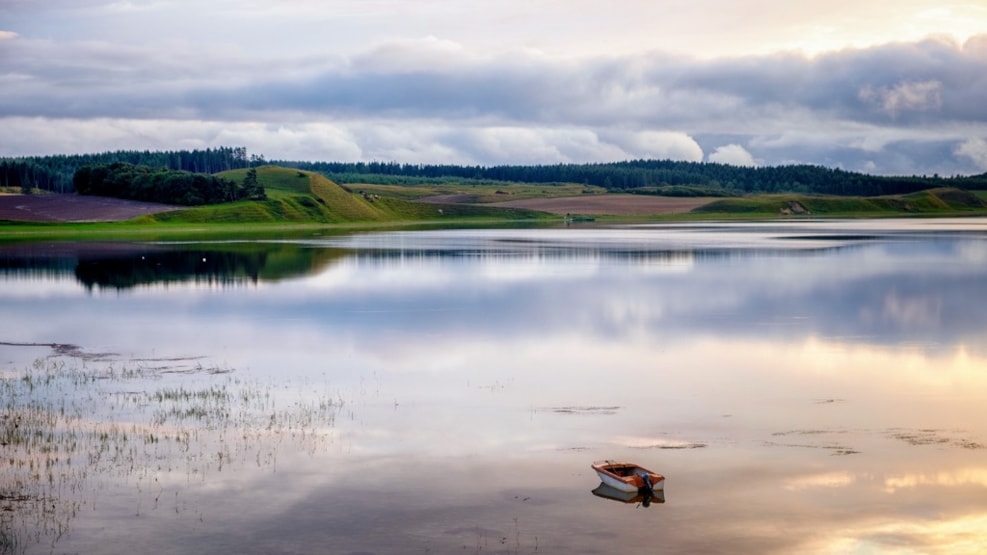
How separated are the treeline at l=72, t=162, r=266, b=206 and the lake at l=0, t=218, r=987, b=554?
11648 cm

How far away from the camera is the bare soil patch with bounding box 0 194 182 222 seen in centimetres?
13950

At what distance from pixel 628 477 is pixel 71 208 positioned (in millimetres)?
146102

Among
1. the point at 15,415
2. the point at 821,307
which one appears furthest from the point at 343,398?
the point at 821,307

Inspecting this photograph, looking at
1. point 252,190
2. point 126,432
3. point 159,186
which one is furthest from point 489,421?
point 252,190

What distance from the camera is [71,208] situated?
151 metres

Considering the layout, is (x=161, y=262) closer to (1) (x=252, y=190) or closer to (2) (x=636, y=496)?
(2) (x=636, y=496)

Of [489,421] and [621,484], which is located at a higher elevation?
[621,484]

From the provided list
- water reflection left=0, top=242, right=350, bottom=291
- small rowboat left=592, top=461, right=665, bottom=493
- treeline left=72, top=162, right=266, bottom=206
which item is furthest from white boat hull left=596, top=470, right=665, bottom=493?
treeline left=72, top=162, right=266, bottom=206

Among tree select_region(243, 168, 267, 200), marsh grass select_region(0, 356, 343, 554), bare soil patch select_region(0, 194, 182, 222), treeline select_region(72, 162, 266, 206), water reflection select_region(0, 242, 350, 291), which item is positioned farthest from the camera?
tree select_region(243, 168, 267, 200)

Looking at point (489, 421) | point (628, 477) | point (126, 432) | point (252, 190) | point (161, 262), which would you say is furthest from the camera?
point (252, 190)

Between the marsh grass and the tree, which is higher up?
the tree

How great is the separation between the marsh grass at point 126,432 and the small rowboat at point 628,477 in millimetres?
6313

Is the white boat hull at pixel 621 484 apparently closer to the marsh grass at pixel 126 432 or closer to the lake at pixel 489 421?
the lake at pixel 489 421

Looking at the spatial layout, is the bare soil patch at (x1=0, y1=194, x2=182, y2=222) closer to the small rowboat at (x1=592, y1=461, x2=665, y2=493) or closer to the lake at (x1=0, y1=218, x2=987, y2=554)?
the lake at (x1=0, y1=218, x2=987, y2=554)
